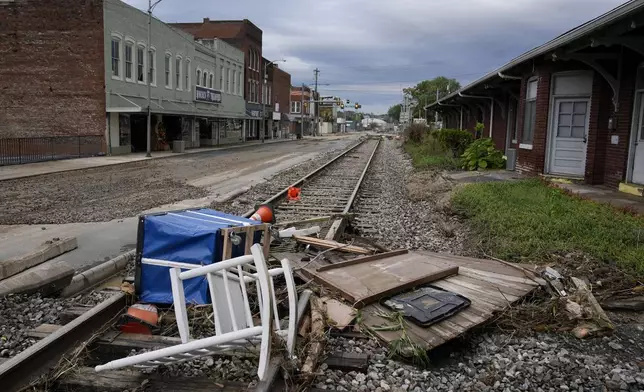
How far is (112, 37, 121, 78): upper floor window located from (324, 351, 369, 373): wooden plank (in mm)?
29722

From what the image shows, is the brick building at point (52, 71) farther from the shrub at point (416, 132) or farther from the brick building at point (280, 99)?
the brick building at point (280, 99)

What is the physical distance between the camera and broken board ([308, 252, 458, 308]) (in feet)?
17.3

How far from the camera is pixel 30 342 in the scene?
15.0ft

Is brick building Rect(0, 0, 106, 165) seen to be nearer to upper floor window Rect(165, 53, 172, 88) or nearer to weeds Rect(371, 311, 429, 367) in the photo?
upper floor window Rect(165, 53, 172, 88)

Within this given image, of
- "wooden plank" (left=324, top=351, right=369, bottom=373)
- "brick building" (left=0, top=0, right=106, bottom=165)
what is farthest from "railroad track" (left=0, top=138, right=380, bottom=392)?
"brick building" (left=0, top=0, right=106, bottom=165)

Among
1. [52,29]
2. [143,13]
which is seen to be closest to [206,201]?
[52,29]

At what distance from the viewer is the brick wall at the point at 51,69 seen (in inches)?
1161

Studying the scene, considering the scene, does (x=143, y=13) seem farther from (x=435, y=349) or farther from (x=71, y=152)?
(x=435, y=349)

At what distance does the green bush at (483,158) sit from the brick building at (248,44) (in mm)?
38518

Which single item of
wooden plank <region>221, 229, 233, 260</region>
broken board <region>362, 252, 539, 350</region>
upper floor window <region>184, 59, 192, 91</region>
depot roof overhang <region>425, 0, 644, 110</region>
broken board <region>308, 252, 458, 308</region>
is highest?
upper floor window <region>184, 59, 192, 91</region>

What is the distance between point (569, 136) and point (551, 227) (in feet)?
25.6

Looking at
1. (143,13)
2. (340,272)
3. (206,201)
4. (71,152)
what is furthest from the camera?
(143,13)

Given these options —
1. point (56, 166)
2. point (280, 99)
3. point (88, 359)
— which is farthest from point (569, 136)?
point (280, 99)

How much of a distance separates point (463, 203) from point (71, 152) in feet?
77.1
